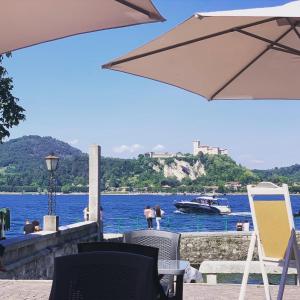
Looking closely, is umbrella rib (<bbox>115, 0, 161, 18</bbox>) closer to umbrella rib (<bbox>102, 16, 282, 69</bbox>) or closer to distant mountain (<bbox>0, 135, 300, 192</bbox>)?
umbrella rib (<bbox>102, 16, 282, 69</bbox>)

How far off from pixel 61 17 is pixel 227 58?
6.09 ft

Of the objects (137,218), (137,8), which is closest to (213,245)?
(137,218)

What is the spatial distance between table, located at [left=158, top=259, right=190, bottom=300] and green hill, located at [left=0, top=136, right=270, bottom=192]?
115 meters

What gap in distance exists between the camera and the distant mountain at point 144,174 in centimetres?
13100

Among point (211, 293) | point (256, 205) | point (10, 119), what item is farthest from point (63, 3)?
point (10, 119)

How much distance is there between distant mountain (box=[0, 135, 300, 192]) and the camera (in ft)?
430

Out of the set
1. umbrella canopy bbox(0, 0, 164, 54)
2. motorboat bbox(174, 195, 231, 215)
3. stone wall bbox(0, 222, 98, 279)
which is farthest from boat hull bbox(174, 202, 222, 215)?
umbrella canopy bbox(0, 0, 164, 54)

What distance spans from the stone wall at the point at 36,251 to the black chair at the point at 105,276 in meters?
8.20

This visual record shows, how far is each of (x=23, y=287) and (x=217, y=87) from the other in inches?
183

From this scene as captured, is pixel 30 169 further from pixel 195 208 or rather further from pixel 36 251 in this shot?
pixel 36 251

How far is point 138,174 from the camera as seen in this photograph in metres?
149

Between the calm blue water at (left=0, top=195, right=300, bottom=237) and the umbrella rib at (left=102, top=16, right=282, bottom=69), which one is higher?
the umbrella rib at (left=102, top=16, right=282, bottom=69)

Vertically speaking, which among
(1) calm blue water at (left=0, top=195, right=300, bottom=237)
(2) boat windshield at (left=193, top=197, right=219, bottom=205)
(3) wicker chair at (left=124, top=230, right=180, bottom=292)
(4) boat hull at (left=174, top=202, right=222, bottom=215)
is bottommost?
(1) calm blue water at (left=0, top=195, right=300, bottom=237)

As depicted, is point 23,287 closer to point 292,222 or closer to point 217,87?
point 217,87
